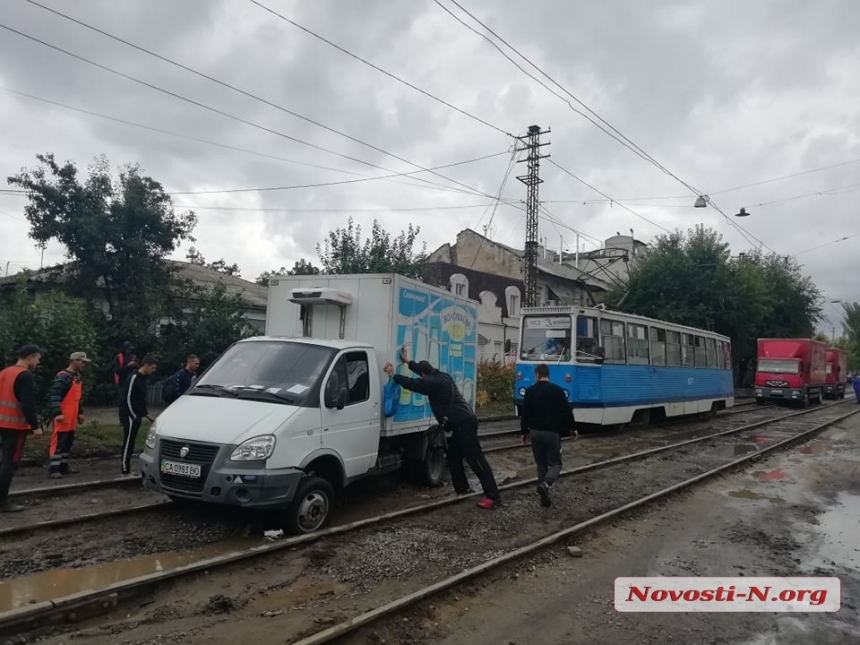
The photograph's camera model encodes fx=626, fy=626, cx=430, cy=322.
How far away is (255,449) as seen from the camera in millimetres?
5887

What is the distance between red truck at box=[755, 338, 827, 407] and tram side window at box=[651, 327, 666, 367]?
14748mm

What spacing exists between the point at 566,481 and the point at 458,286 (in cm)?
2191

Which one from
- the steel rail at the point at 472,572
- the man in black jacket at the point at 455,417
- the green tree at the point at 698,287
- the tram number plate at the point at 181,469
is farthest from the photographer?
the green tree at the point at 698,287

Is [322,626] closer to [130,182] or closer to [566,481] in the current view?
[566,481]

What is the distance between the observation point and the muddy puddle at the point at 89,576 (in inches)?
189

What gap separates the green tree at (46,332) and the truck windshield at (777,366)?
29317 mm

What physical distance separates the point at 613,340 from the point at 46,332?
12.5 metres

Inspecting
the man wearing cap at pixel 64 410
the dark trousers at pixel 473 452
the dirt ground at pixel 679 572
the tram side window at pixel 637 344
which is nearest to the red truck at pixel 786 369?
the tram side window at pixel 637 344

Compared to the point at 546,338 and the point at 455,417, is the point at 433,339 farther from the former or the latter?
the point at 546,338

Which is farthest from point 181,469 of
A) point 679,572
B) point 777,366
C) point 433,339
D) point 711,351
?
point 777,366

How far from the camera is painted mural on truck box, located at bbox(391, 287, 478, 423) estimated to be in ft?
26.9

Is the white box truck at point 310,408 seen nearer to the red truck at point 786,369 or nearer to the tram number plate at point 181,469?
the tram number plate at point 181,469

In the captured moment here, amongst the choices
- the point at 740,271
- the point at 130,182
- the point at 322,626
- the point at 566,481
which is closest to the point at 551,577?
the point at 322,626

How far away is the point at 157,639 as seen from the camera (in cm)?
410
